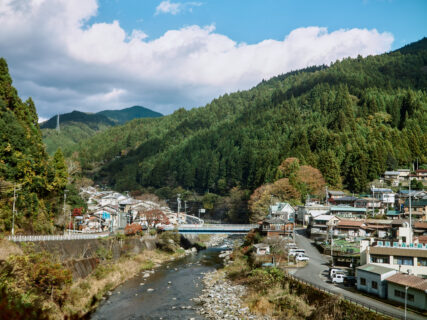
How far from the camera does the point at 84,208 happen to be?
163 feet

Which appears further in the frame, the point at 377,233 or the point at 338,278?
the point at 377,233

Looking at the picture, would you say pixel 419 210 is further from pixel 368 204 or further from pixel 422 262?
pixel 422 262

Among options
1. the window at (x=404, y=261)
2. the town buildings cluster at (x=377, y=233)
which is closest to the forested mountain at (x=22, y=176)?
the town buildings cluster at (x=377, y=233)

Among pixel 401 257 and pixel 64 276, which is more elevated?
pixel 401 257

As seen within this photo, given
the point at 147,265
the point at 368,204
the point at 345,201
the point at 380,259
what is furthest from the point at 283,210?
the point at 380,259

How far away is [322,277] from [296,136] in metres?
55.9

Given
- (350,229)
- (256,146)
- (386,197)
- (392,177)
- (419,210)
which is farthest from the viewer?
(256,146)

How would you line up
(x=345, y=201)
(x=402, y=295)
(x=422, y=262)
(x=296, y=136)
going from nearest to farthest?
(x=402, y=295)
(x=422, y=262)
(x=345, y=201)
(x=296, y=136)

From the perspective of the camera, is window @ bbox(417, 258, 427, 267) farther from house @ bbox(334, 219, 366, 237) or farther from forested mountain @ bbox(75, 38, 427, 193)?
forested mountain @ bbox(75, 38, 427, 193)

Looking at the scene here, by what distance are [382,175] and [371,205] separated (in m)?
13.9

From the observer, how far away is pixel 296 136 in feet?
256

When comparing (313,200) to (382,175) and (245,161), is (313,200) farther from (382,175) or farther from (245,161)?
(245,161)

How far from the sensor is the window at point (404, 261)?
22781mm

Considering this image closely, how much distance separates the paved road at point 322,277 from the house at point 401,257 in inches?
147
